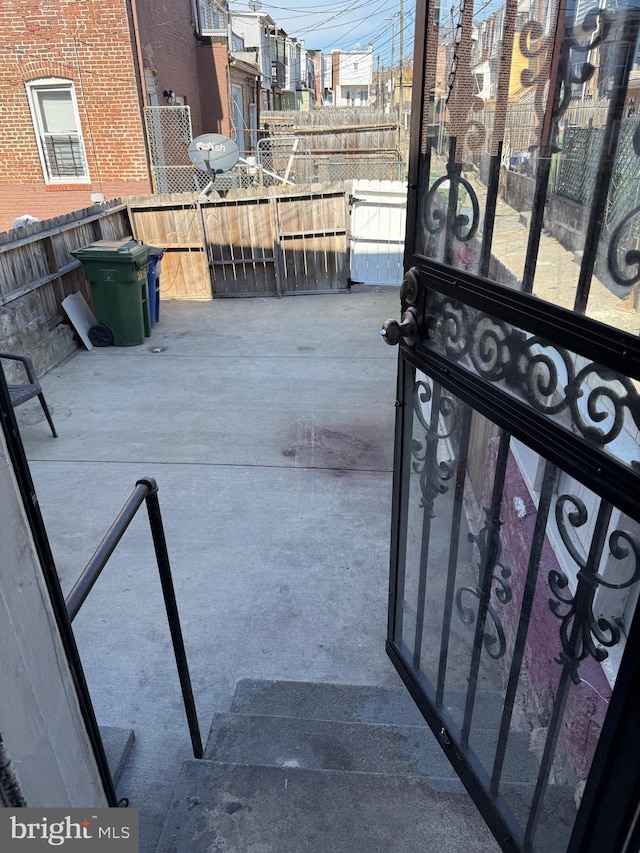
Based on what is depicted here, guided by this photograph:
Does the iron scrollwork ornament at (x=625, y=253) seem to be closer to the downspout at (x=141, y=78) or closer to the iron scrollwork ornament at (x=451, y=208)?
the iron scrollwork ornament at (x=451, y=208)

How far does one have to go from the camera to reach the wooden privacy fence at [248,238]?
9031 millimetres

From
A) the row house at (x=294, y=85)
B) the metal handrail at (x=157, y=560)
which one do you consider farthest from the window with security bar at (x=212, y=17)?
the metal handrail at (x=157, y=560)

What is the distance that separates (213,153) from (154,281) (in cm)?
293

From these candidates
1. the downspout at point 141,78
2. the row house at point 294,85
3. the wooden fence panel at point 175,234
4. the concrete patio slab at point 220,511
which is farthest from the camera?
the row house at point 294,85

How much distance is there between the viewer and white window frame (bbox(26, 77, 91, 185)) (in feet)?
32.9

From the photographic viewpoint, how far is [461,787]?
185cm

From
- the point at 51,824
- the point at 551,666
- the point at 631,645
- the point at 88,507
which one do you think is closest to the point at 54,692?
the point at 51,824

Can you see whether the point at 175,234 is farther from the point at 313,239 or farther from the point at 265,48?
the point at 265,48

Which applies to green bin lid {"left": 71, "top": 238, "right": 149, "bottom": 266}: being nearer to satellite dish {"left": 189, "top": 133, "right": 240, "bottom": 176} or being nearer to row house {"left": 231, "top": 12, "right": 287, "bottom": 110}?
satellite dish {"left": 189, "top": 133, "right": 240, "bottom": 176}

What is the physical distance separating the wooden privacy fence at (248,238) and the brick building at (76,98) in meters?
1.64

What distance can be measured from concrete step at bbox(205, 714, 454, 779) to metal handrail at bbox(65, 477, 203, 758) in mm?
130

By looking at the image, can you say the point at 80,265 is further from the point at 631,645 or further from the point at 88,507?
the point at 631,645

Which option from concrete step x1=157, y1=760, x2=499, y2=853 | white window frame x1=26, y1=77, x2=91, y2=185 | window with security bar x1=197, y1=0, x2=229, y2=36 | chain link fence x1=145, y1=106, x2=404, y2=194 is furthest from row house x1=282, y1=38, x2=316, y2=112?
concrete step x1=157, y1=760, x2=499, y2=853

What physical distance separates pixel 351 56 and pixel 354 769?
6542 centimetres
